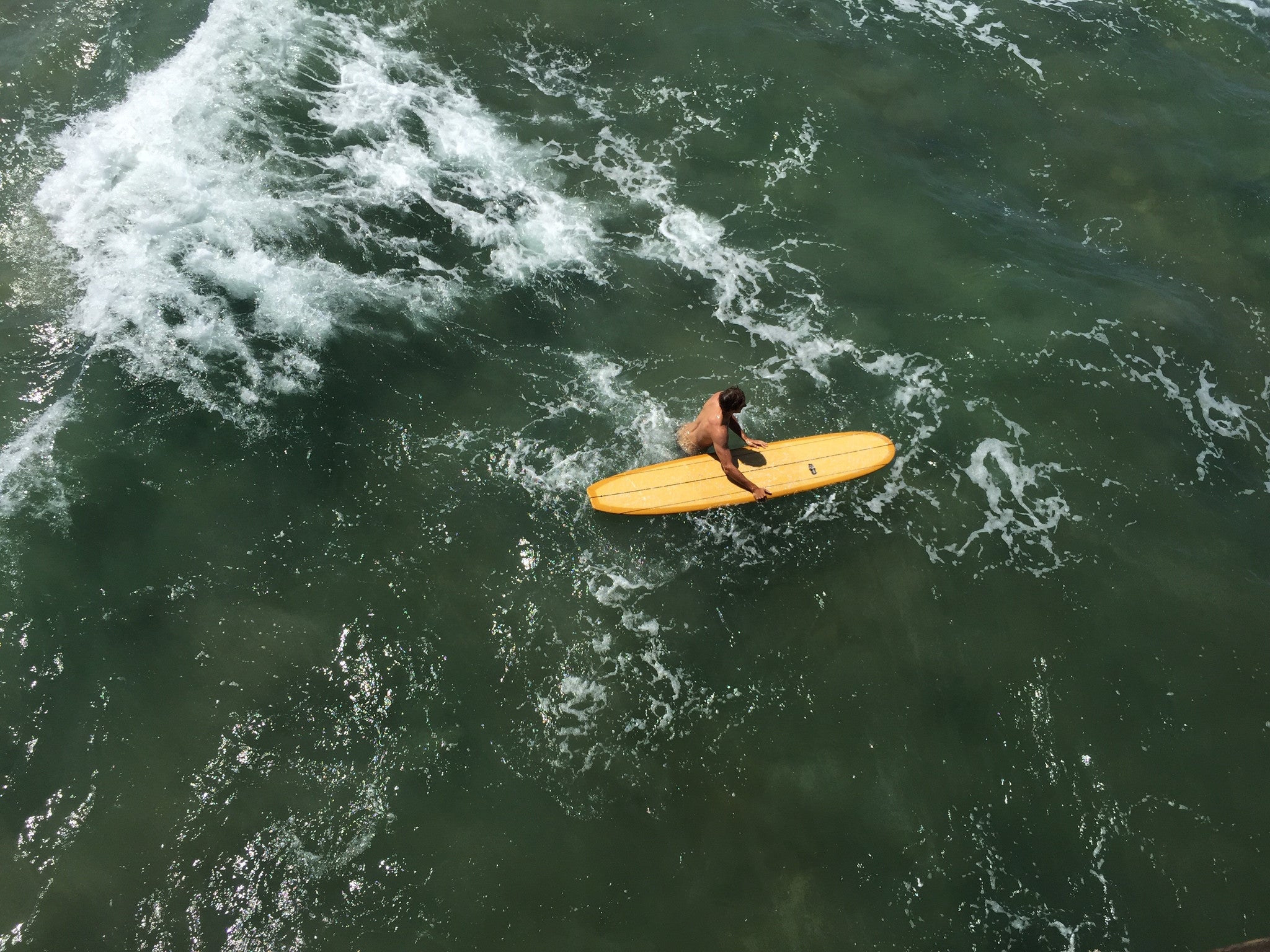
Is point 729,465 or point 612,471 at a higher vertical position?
point 729,465

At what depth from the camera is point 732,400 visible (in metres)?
10.4

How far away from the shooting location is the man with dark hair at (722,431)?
34.3 ft

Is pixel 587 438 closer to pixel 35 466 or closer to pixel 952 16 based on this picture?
pixel 35 466

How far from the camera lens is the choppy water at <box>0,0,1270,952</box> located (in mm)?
9250

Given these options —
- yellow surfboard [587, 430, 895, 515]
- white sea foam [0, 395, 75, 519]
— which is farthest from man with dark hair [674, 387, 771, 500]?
white sea foam [0, 395, 75, 519]

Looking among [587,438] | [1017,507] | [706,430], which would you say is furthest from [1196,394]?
[587,438]

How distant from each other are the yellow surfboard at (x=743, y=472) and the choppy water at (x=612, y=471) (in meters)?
0.38

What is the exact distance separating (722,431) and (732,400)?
21.8 inches

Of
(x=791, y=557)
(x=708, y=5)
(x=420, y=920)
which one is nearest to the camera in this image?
(x=420, y=920)

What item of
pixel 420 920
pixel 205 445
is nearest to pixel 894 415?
pixel 420 920

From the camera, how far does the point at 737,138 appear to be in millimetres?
15453

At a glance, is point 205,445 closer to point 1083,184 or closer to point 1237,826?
point 1237,826

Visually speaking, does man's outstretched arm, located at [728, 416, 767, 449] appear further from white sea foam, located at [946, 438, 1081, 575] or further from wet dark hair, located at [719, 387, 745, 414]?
white sea foam, located at [946, 438, 1081, 575]

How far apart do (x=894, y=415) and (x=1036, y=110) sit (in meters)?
8.61
